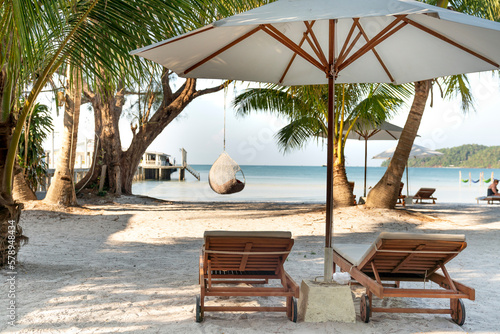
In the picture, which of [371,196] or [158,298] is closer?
[158,298]

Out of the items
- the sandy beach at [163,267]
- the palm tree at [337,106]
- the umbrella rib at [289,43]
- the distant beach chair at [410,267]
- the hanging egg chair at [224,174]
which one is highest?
the palm tree at [337,106]

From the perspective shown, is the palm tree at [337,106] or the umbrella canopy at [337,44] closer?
the umbrella canopy at [337,44]

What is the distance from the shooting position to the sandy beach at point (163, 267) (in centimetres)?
312

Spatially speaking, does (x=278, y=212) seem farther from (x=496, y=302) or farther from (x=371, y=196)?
(x=496, y=302)

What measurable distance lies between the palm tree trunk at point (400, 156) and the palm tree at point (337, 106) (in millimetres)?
908

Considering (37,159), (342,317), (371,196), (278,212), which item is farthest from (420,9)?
(37,159)

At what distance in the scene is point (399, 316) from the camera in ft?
11.1

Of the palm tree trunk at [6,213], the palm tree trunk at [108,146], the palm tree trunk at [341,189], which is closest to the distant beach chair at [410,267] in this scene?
the palm tree trunk at [6,213]

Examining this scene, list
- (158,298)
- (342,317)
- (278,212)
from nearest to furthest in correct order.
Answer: (342,317) → (158,298) → (278,212)

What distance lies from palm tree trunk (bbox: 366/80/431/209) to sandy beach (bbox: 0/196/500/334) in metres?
0.34

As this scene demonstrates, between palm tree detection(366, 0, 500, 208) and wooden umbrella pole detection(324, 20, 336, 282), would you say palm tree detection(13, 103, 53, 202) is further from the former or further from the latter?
wooden umbrella pole detection(324, 20, 336, 282)

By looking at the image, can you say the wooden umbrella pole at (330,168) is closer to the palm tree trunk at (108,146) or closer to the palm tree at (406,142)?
the palm tree at (406,142)

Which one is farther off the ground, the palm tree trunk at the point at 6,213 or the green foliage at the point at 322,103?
the green foliage at the point at 322,103

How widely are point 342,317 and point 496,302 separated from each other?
59.8 inches
